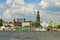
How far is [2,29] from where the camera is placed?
19838cm

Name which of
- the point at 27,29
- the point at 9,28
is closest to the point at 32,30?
the point at 27,29

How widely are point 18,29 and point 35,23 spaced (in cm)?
1246

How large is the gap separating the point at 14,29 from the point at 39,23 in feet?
59.6

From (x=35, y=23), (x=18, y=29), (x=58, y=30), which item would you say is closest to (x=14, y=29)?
(x=18, y=29)

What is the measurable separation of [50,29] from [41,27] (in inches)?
244

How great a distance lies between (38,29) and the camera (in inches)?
7530

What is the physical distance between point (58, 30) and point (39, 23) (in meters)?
13.7

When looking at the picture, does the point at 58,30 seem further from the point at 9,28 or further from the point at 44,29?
the point at 9,28

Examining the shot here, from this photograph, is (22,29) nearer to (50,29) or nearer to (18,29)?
(18,29)

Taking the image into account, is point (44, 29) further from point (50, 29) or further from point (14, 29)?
point (14, 29)

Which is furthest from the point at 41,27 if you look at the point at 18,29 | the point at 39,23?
the point at 18,29

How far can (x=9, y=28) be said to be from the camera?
19838 centimetres

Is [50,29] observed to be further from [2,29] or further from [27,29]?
[2,29]

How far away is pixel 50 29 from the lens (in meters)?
197
